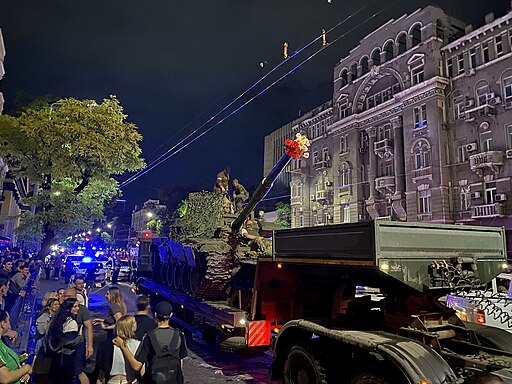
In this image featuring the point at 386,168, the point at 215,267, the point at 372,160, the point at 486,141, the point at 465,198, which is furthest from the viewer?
the point at 372,160

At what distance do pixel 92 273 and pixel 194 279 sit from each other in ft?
42.2

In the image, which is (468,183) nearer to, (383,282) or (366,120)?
(366,120)

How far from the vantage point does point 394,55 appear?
105 ft

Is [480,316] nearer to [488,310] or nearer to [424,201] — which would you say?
[488,310]

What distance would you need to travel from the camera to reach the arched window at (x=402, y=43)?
32.0 metres

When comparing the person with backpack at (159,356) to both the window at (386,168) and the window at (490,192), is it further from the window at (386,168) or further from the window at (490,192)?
the window at (386,168)

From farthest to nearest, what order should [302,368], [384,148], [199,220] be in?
[384,148], [199,220], [302,368]

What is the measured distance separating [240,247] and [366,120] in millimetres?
27137

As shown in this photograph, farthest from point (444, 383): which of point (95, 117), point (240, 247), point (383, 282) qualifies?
point (95, 117)

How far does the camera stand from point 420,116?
29.6 metres

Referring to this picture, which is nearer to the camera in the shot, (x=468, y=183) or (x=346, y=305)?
(x=346, y=305)

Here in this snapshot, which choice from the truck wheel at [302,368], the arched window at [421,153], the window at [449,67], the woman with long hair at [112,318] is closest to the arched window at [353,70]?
the window at [449,67]

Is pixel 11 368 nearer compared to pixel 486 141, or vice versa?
pixel 11 368

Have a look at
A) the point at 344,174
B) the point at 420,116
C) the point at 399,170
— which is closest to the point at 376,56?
the point at 420,116
